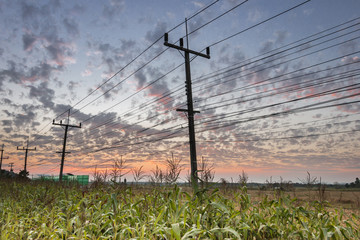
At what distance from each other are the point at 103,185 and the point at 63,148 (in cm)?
3187

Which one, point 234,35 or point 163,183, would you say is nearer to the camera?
point 163,183

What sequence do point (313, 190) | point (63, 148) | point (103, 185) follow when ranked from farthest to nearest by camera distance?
point (63, 148) → point (103, 185) → point (313, 190)

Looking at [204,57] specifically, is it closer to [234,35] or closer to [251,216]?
[234,35]

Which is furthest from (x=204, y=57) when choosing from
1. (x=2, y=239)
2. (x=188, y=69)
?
(x=2, y=239)

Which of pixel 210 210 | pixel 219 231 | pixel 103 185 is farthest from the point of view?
pixel 103 185

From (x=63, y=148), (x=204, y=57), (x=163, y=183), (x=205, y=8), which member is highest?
(x=205, y=8)

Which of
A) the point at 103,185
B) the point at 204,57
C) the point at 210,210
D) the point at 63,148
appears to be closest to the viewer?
the point at 210,210

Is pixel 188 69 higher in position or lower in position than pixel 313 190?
higher

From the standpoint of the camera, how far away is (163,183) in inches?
304

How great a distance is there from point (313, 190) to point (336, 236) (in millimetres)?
3294

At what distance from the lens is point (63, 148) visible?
37.0m

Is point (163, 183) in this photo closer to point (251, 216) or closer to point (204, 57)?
point (251, 216)

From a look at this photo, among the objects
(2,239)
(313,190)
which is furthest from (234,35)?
(2,239)

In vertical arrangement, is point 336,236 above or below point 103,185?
below
